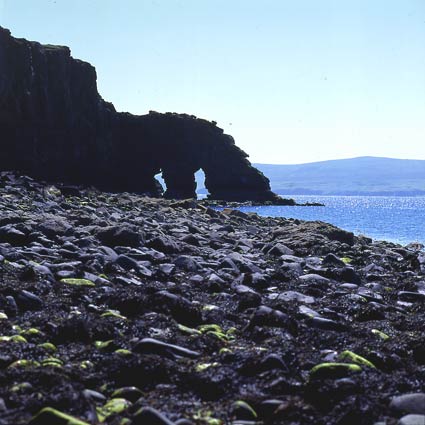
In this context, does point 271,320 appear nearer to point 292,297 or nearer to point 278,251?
point 292,297

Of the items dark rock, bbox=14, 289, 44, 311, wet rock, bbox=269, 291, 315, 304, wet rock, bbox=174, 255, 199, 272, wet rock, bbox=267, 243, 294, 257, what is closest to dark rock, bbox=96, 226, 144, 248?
wet rock, bbox=174, 255, 199, 272

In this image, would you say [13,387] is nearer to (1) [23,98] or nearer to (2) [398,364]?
(2) [398,364]

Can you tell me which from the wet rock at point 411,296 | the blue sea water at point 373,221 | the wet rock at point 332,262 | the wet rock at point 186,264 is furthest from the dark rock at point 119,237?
the blue sea water at point 373,221

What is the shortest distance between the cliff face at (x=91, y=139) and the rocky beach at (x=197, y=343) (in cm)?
5250

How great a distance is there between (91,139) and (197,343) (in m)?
77.8

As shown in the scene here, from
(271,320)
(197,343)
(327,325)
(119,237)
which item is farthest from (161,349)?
(119,237)

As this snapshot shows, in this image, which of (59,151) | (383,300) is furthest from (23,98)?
(383,300)

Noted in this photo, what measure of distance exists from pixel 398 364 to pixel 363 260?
8656 mm

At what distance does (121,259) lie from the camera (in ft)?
28.5

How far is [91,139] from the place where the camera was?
79688 mm

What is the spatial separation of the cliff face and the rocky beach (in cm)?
5250

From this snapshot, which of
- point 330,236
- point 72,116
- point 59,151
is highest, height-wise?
point 72,116

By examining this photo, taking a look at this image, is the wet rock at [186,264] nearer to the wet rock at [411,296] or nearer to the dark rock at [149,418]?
the wet rock at [411,296]

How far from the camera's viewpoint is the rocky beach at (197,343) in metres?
3.44
